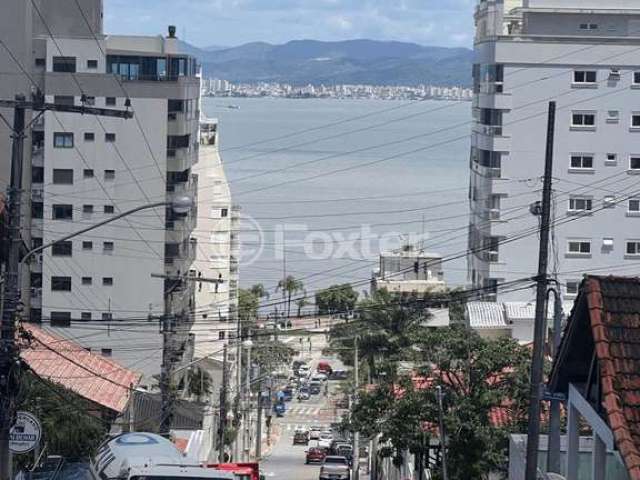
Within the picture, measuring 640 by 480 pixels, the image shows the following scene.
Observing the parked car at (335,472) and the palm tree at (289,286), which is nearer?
the parked car at (335,472)

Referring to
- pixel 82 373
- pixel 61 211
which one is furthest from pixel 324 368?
pixel 82 373

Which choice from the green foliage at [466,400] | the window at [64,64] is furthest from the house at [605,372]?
the window at [64,64]

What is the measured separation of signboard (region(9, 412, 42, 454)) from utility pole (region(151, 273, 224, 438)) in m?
14.0

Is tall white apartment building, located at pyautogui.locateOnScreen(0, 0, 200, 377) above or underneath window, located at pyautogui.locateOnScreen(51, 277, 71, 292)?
above

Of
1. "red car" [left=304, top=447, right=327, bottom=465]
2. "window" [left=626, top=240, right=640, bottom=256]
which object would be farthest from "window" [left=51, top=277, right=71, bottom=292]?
"window" [left=626, top=240, right=640, bottom=256]

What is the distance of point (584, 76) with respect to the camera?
2746 inches

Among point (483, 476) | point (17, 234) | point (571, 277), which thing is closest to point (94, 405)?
point (483, 476)

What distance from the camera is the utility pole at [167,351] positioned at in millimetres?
43600

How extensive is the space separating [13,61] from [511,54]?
21.2 meters

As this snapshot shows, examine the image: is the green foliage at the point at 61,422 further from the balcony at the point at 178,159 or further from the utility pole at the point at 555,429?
the balcony at the point at 178,159

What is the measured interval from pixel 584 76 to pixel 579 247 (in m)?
7.40

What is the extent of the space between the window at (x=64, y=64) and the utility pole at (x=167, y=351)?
945cm

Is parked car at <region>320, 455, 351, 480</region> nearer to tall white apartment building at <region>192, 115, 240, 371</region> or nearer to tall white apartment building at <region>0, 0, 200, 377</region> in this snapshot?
tall white apartment building at <region>0, 0, 200, 377</region>

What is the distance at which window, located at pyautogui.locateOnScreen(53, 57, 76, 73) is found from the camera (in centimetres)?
6569
